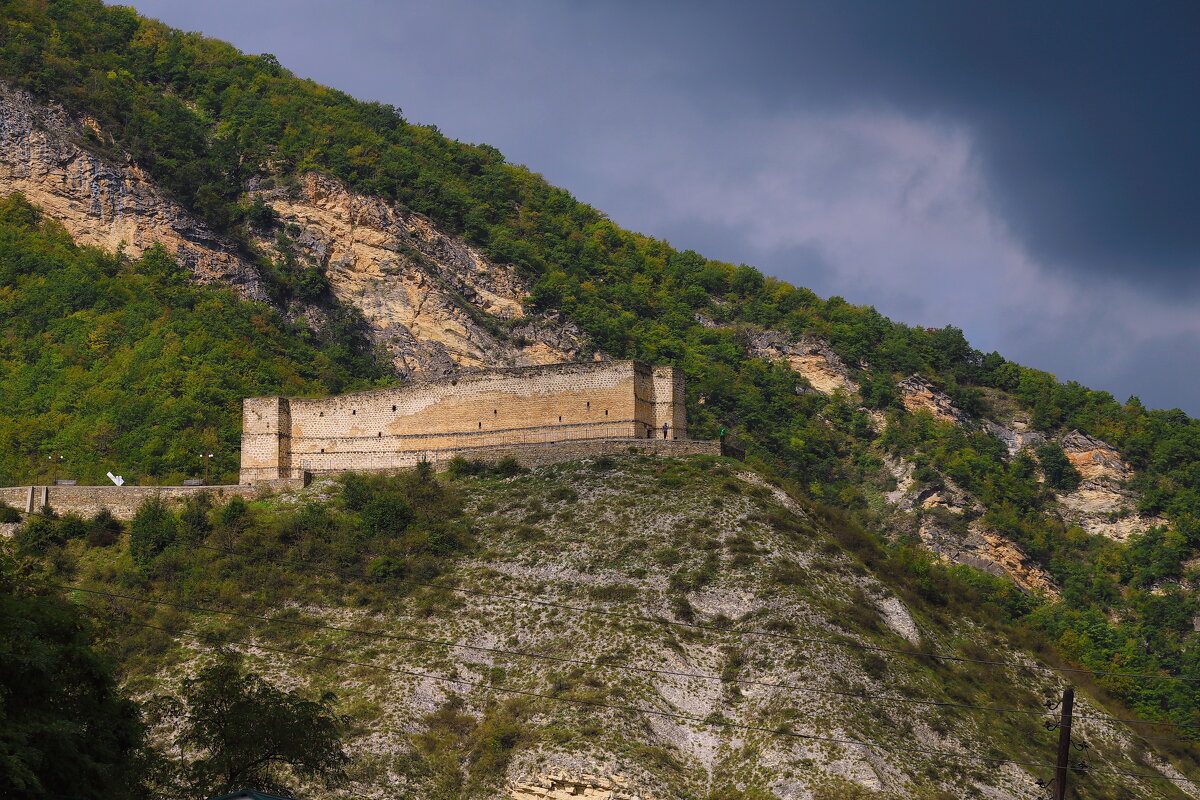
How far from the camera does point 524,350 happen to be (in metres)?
88.0

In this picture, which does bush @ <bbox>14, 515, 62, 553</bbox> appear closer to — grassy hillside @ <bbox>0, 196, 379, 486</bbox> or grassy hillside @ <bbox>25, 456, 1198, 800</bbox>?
grassy hillside @ <bbox>25, 456, 1198, 800</bbox>

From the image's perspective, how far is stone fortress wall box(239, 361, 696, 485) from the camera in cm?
5484

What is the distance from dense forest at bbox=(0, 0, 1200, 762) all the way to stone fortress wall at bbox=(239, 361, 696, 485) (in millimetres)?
5937

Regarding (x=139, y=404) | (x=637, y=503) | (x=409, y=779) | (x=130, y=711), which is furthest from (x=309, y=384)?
(x=130, y=711)

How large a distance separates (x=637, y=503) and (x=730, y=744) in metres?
12.9

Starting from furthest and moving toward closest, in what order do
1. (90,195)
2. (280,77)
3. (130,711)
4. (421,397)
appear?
(280,77) < (90,195) < (421,397) < (130,711)

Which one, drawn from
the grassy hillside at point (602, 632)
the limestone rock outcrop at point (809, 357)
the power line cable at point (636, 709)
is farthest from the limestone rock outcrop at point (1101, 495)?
the power line cable at point (636, 709)

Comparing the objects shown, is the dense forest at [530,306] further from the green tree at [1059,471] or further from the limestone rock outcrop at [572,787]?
the limestone rock outcrop at [572,787]

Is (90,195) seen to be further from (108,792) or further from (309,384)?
(108,792)

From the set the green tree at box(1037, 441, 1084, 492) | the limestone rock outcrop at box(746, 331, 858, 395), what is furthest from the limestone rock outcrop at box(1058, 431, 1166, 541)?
the limestone rock outcrop at box(746, 331, 858, 395)

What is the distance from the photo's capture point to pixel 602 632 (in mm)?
40938

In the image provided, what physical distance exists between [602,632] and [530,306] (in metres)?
53.1

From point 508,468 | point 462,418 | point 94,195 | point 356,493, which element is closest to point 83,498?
point 356,493

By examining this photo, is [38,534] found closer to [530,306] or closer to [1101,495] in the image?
[530,306]
